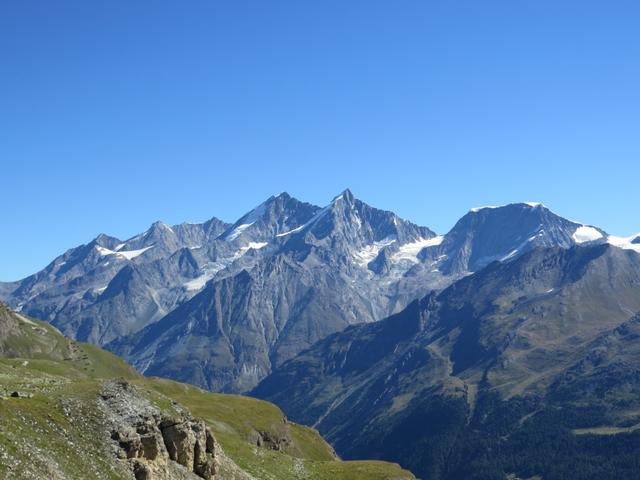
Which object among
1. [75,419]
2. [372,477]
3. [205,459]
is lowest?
[372,477]

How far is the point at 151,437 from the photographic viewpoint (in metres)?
74.6

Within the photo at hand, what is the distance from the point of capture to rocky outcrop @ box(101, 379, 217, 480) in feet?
235

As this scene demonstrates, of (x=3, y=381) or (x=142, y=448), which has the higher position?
(x=3, y=381)

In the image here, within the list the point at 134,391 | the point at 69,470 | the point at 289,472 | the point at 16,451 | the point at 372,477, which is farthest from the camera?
the point at 372,477

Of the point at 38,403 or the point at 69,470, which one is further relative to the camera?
the point at 38,403

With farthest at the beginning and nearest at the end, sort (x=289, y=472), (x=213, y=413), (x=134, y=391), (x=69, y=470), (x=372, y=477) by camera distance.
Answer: (x=213, y=413) → (x=372, y=477) → (x=289, y=472) → (x=134, y=391) → (x=69, y=470)

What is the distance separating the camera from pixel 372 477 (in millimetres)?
125250

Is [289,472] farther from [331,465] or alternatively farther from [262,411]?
[262,411]

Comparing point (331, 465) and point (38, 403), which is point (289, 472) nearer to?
point (331, 465)

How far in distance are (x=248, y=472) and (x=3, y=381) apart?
36185 millimetres

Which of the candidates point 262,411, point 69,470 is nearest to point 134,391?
point 69,470

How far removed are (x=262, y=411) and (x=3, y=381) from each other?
11560 cm

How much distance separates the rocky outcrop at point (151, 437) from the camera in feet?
235

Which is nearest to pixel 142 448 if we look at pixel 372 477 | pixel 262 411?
pixel 372 477
